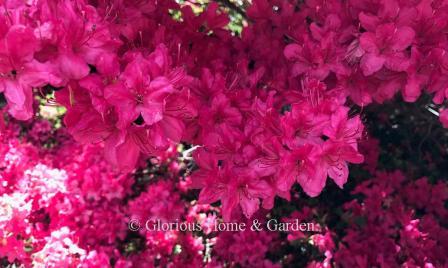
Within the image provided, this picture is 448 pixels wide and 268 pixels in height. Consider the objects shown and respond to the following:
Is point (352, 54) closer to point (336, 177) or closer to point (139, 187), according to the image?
point (336, 177)

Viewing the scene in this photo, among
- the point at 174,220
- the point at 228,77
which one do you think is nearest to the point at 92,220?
the point at 174,220

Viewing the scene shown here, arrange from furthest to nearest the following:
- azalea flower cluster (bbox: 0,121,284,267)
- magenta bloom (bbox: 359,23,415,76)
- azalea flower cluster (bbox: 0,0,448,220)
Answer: azalea flower cluster (bbox: 0,121,284,267)
magenta bloom (bbox: 359,23,415,76)
azalea flower cluster (bbox: 0,0,448,220)

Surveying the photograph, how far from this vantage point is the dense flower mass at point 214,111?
1157 millimetres

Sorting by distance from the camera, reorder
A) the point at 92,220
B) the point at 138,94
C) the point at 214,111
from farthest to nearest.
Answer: the point at 92,220
the point at 214,111
the point at 138,94

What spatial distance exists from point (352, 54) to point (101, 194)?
171 centimetres

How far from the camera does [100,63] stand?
3.83 feet

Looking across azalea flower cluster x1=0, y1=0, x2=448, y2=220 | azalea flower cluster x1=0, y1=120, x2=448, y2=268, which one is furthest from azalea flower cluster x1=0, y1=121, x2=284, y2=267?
azalea flower cluster x1=0, y1=0, x2=448, y2=220

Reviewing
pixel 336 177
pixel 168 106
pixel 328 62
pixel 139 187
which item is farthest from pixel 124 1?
pixel 139 187

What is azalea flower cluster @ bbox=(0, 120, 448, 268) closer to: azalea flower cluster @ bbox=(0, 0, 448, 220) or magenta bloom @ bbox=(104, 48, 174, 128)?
azalea flower cluster @ bbox=(0, 0, 448, 220)

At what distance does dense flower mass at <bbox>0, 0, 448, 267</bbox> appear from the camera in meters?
1.16

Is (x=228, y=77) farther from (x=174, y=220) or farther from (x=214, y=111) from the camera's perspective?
(x=174, y=220)

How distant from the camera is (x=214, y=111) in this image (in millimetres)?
1413

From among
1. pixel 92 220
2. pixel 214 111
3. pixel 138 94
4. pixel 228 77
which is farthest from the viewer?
pixel 92 220

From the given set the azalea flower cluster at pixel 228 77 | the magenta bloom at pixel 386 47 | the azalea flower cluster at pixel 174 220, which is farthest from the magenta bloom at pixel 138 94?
the azalea flower cluster at pixel 174 220
